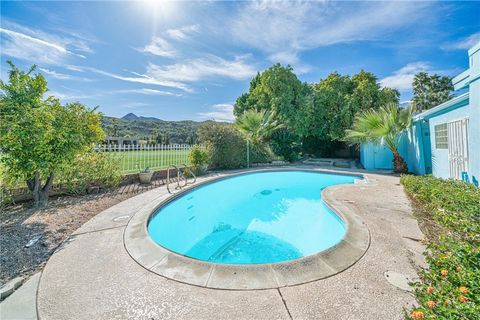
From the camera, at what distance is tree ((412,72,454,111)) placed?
99.5ft

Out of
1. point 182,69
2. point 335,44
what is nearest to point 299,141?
point 335,44

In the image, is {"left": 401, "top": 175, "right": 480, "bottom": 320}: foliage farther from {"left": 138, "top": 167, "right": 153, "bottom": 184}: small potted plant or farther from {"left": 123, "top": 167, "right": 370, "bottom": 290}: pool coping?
{"left": 138, "top": 167, "right": 153, "bottom": 184}: small potted plant

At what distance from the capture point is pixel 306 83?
17.4 metres

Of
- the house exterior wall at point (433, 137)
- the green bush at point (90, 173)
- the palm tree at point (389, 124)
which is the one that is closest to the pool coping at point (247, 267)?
the house exterior wall at point (433, 137)

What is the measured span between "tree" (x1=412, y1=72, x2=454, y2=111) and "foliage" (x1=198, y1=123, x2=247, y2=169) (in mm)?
32006

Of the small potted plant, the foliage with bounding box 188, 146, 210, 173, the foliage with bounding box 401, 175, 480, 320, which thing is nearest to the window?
the foliage with bounding box 401, 175, 480, 320

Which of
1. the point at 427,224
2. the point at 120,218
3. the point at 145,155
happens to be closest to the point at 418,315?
the point at 427,224

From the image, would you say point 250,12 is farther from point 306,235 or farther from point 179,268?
point 179,268

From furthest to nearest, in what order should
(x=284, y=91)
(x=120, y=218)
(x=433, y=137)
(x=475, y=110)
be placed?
(x=284, y=91) < (x=433, y=137) < (x=475, y=110) < (x=120, y=218)

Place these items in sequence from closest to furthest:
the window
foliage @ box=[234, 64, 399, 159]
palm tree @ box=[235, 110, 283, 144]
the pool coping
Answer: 1. the pool coping
2. the window
3. palm tree @ box=[235, 110, 283, 144]
4. foliage @ box=[234, 64, 399, 159]

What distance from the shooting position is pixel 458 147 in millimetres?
6477

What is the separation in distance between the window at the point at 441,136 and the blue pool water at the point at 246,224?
15.8ft

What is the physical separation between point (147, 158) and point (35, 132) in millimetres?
5121

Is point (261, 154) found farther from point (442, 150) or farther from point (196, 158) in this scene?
point (442, 150)
